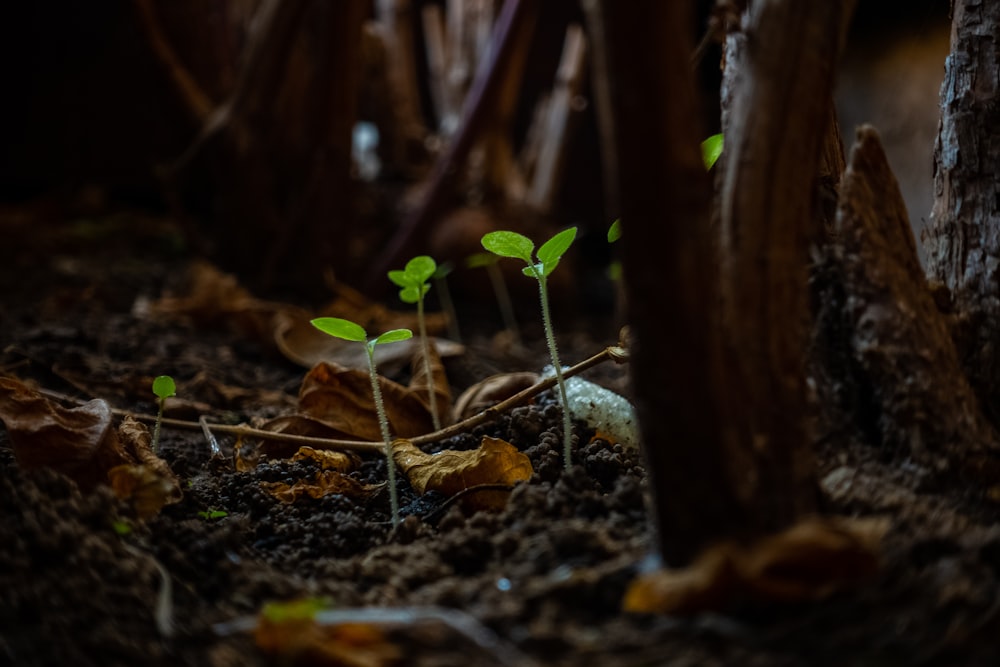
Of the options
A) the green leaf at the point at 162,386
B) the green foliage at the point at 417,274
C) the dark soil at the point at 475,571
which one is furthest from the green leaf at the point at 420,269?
the green leaf at the point at 162,386

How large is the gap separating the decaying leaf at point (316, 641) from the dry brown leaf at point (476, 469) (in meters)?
0.51

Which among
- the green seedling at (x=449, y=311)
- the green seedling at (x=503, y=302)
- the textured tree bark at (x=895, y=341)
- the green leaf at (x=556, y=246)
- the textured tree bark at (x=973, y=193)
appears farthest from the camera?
the green seedling at (x=503, y=302)

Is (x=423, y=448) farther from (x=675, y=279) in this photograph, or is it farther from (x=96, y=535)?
(x=675, y=279)

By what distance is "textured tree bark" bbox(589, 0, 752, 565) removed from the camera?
81 cm

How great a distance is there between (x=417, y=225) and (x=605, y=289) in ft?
7.03

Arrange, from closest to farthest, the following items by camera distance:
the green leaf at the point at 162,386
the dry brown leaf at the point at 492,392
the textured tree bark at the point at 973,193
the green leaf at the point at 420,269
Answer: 1. the textured tree bark at the point at 973,193
2. the green leaf at the point at 162,386
3. the green leaf at the point at 420,269
4. the dry brown leaf at the point at 492,392

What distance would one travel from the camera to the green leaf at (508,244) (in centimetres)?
129

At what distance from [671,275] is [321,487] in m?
0.81

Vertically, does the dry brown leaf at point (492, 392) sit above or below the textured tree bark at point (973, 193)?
below

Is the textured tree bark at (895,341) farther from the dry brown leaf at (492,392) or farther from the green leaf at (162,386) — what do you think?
the green leaf at (162,386)

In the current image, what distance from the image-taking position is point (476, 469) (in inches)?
51.4

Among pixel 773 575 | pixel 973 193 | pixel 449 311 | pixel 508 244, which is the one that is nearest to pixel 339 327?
pixel 508 244

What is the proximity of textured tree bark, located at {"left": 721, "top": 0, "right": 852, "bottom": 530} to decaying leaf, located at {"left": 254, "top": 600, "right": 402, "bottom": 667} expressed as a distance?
468mm

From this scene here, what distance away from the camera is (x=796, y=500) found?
36.4 inches
